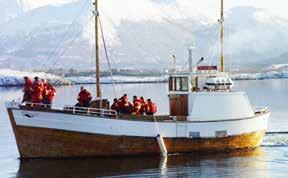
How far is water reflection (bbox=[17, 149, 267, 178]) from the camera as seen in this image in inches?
1216

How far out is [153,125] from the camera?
33969 millimetres

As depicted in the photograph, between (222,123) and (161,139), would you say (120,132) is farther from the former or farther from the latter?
(222,123)

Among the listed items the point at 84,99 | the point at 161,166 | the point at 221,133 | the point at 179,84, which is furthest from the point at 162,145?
the point at 84,99

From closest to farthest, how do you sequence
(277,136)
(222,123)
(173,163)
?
1. (173,163)
2. (222,123)
3. (277,136)

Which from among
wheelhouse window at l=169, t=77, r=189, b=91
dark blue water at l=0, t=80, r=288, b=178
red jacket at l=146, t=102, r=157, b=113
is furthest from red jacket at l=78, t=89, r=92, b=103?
wheelhouse window at l=169, t=77, r=189, b=91

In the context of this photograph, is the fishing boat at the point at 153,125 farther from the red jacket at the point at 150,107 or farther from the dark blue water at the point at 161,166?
the dark blue water at the point at 161,166

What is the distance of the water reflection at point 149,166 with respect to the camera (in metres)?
30.9

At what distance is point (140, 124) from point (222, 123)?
13.7ft

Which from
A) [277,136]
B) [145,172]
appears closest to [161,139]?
[145,172]

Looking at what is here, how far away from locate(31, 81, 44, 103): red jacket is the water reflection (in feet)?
8.94

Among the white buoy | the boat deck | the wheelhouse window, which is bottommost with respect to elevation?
Result: the white buoy

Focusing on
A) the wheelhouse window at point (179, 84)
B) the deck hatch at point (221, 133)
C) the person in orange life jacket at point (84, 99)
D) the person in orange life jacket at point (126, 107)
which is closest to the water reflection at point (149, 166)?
the deck hatch at point (221, 133)

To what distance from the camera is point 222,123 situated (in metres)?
35.5

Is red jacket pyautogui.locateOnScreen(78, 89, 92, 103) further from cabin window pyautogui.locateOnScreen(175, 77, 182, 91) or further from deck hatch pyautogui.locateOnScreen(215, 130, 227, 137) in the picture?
deck hatch pyautogui.locateOnScreen(215, 130, 227, 137)
